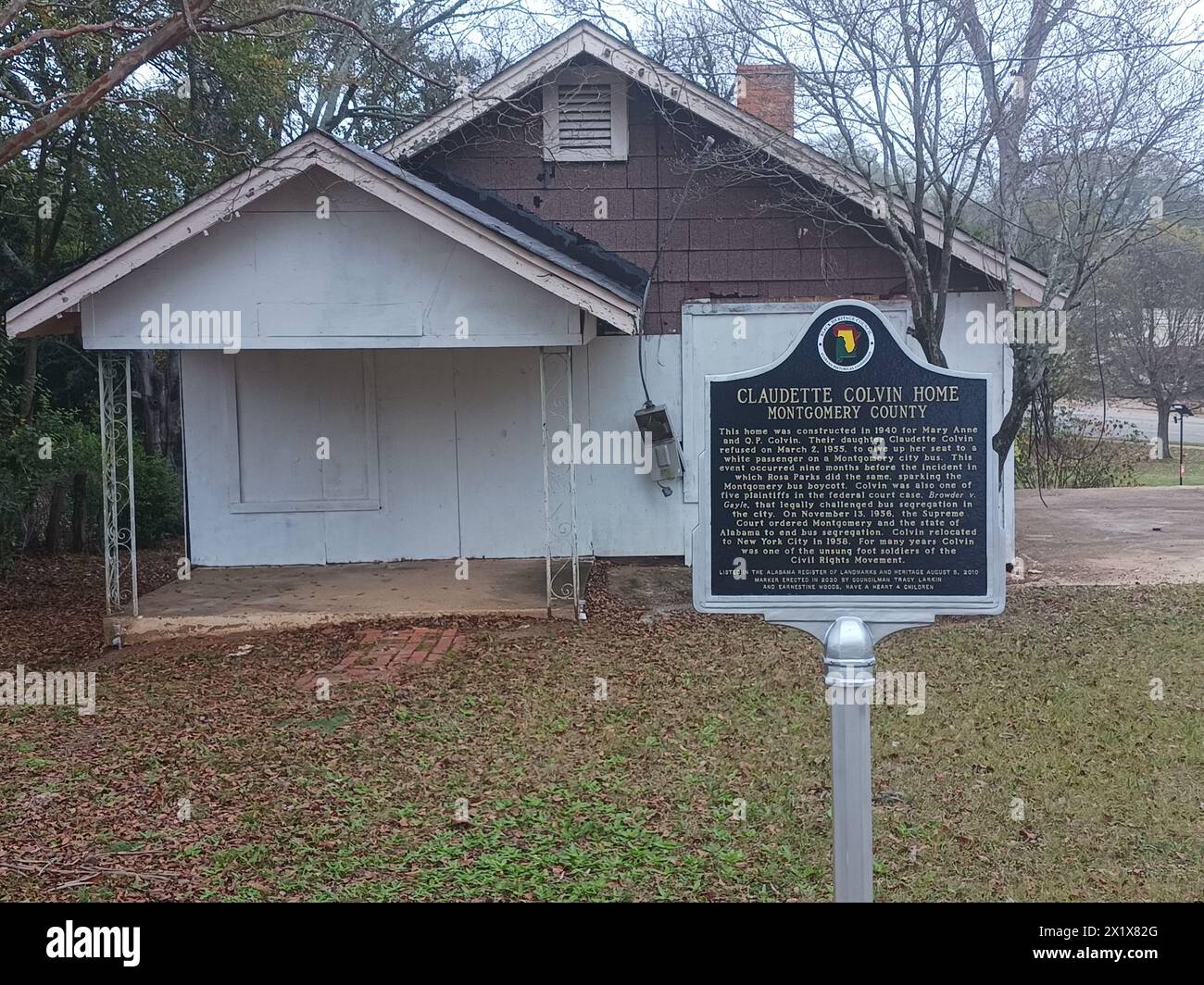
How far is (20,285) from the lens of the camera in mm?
15320

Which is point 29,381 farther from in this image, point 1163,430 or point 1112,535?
point 1163,430

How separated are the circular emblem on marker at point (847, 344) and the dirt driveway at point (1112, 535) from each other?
8.21 metres

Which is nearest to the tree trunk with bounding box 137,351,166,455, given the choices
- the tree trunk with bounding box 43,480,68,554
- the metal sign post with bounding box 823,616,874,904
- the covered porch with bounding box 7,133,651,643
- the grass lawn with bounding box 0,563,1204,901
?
the tree trunk with bounding box 43,480,68,554

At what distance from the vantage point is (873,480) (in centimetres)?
466

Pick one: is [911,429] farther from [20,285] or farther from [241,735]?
[20,285]

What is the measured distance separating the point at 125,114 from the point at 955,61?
967 centimetres

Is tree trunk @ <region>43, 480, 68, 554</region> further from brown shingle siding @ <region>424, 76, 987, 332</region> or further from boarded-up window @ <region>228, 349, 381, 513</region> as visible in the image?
brown shingle siding @ <region>424, 76, 987, 332</region>

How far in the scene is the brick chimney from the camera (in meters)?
11.1

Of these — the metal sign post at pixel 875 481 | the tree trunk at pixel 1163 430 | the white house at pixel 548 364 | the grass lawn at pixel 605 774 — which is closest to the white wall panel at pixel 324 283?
the white house at pixel 548 364

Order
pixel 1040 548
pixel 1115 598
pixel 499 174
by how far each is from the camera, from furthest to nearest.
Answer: pixel 1040 548, pixel 499 174, pixel 1115 598

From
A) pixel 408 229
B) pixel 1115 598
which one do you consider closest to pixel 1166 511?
pixel 1115 598

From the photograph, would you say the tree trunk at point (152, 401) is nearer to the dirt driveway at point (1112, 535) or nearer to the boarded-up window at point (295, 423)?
the boarded-up window at point (295, 423)

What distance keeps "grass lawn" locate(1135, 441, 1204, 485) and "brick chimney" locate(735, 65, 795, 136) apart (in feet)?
47.2

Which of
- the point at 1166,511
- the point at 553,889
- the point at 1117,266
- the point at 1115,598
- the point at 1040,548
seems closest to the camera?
the point at 553,889
